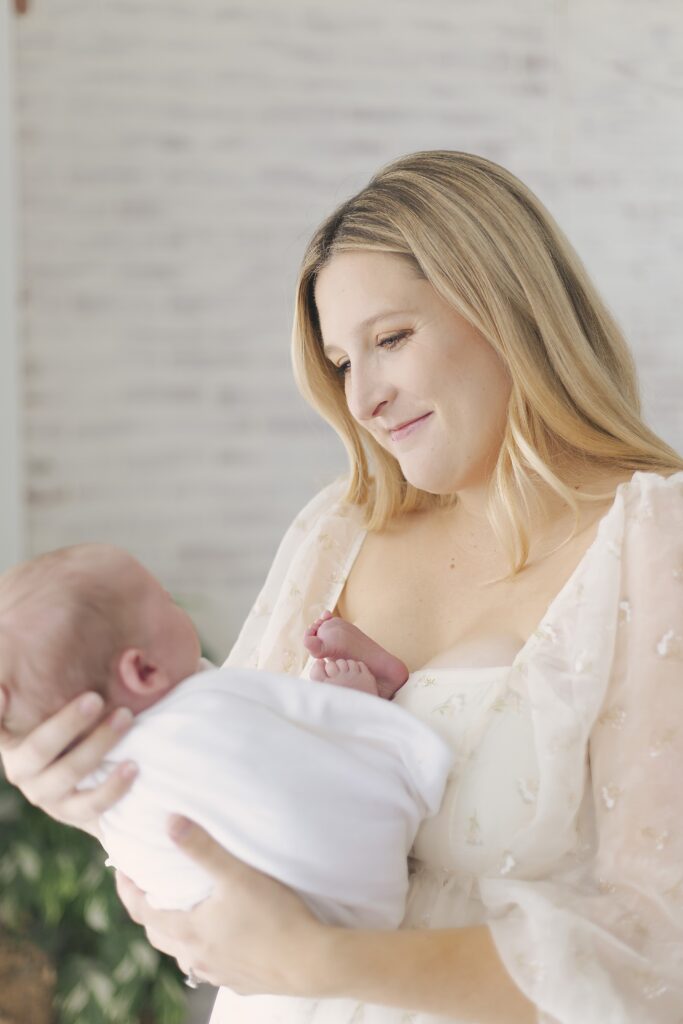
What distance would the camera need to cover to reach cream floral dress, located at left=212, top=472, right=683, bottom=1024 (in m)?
1.15

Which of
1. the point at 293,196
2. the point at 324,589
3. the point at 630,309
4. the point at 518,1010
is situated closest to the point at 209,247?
the point at 293,196

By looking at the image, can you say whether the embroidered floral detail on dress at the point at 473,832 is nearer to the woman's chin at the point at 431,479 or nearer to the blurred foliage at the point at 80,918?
the woman's chin at the point at 431,479

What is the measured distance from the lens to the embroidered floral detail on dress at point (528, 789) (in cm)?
126

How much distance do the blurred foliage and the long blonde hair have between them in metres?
1.53

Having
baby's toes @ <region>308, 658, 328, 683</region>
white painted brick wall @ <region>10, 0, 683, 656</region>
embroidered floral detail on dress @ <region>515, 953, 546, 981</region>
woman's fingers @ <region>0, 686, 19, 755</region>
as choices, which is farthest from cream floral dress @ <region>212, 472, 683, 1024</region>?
white painted brick wall @ <region>10, 0, 683, 656</region>

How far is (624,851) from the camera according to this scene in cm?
118

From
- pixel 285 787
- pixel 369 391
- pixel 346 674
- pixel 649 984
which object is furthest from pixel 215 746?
pixel 369 391

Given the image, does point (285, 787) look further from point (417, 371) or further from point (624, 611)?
point (417, 371)

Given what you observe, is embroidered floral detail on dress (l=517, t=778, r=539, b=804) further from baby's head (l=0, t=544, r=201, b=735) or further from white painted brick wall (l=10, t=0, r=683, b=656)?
white painted brick wall (l=10, t=0, r=683, b=656)

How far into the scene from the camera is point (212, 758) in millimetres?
1132

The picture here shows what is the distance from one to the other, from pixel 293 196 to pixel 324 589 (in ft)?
5.33

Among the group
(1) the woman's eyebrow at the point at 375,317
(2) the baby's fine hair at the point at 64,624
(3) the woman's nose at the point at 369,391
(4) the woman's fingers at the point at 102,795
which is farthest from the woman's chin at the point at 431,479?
(4) the woman's fingers at the point at 102,795

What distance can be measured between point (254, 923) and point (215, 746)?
19 centimetres

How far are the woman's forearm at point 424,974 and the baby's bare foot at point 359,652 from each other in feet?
1.31
